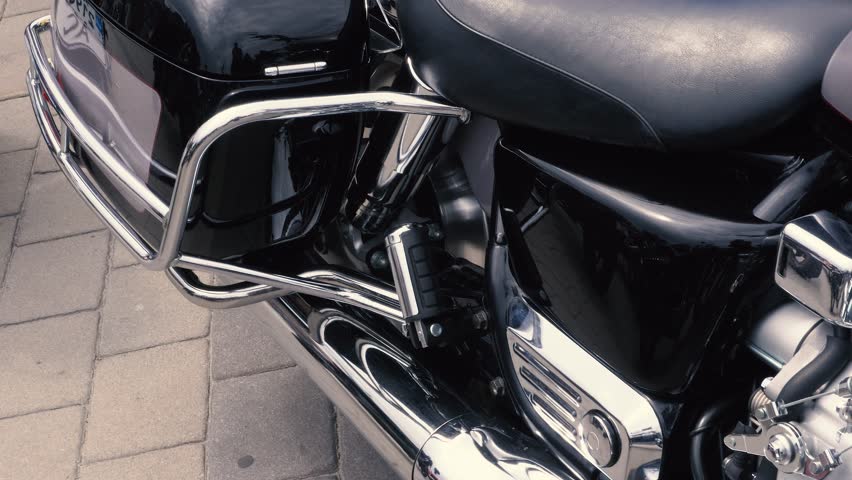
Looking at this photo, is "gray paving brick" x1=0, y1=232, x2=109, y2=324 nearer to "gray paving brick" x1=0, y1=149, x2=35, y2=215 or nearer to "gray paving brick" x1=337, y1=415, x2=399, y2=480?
"gray paving brick" x1=0, y1=149, x2=35, y2=215

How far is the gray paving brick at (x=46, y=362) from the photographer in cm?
175

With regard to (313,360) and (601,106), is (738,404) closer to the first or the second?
(601,106)

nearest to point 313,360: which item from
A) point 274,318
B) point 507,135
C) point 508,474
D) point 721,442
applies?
point 274,318

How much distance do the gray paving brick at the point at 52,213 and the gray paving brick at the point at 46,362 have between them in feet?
1.01

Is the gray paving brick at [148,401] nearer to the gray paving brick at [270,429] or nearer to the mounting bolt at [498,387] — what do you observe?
the gray paving brick at [270,429]

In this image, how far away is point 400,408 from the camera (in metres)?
A: 1.17

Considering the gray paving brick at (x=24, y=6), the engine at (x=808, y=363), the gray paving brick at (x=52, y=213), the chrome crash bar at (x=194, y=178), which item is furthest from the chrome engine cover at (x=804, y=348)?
the gray paving brick at (x=24, y=6)

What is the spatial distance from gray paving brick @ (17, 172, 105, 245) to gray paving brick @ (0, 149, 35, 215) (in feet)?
0.07

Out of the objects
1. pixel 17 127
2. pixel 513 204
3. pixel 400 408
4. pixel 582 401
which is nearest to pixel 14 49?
pixel 17 127

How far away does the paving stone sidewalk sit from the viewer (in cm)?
160

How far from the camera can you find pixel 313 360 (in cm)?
132

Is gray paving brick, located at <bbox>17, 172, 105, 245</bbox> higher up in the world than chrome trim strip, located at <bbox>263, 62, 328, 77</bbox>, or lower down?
lower down

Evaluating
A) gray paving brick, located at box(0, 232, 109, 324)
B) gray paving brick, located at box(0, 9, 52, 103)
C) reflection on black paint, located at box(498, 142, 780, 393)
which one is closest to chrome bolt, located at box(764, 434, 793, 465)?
reflection on black paint, located at box(498, 142, 780, 393)

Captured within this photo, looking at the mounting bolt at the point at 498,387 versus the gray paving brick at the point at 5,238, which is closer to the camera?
the mounting bolt at the point at 498,387
